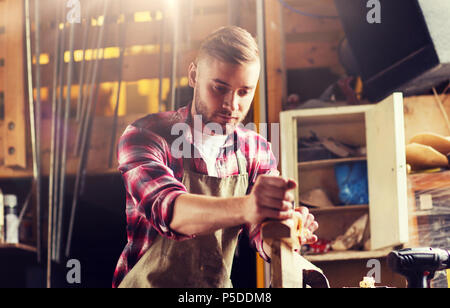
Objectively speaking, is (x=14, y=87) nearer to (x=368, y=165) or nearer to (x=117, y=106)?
(x=117, y=106)

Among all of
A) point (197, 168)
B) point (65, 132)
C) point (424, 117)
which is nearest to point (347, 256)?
point (424, 117)

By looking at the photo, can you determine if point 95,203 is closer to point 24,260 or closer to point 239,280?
point 24,260

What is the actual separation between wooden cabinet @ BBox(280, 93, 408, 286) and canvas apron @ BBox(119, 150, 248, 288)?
2.94ft

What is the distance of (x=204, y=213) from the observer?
1.18m

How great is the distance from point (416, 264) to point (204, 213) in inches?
19.4

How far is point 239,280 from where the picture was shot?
106 inches

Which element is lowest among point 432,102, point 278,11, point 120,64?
point 432,102

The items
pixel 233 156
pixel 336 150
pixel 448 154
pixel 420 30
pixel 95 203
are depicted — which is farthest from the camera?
pixel 95 203

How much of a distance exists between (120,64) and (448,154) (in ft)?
5.10

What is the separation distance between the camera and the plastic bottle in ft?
8.92

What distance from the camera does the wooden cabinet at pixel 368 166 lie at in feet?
7.09

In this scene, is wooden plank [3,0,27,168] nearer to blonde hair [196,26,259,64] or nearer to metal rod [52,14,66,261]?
metal rod [52,14,66,261]

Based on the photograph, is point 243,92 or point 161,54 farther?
point 161,54
